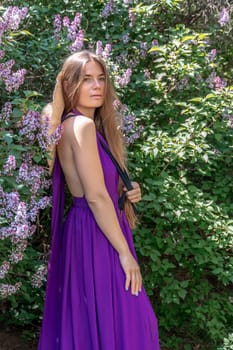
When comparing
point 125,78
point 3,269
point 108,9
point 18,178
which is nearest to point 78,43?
point 125,78

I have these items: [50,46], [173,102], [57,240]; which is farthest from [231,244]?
[50,46]

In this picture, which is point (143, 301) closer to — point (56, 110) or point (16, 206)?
point (16, 206)

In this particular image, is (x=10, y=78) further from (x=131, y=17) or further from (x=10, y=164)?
(x=131, y=17)

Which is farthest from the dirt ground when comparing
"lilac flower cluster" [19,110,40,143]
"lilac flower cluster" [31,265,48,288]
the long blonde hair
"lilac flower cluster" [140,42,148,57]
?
"lilac flower cluster" [140,42,148,57]

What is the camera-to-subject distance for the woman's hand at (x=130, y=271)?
2.41m

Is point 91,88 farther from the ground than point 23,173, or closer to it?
farther from the ground

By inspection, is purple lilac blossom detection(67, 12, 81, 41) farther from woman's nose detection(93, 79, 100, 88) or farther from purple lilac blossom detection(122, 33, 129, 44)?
woman's nose detection(93, 79, 100, 88)

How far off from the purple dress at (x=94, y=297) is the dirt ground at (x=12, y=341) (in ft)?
3.36

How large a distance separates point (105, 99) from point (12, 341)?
1700 mm

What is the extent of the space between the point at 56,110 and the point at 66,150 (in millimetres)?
210

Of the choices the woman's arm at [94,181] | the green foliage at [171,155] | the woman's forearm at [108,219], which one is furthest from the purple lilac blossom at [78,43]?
the woman's forearm at [108,219]

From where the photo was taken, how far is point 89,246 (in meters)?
2.44

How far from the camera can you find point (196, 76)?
13.2ft

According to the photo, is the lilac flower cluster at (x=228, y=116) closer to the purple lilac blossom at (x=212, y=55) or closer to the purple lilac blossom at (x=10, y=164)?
the purple lilac blossom at (x=212, y=55)
